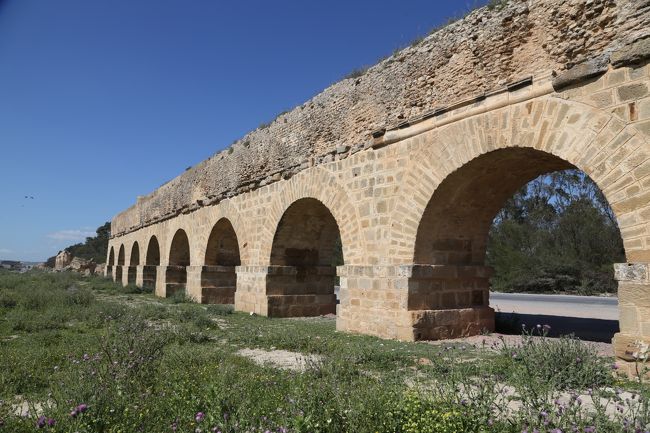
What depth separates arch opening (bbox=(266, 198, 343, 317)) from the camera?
406 inches

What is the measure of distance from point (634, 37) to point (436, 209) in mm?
3062

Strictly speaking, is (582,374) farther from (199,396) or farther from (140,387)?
(140,387)

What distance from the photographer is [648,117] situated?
14.1 feet

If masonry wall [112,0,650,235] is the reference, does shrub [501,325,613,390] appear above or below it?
below

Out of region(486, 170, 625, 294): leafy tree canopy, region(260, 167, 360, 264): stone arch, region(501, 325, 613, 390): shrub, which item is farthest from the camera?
region(486, 170, 625, 294): leafy tree canopy

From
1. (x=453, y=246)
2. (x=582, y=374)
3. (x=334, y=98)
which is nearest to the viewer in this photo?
(x=582, y=374)

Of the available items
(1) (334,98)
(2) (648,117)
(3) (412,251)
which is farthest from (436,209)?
(1) (334,98)

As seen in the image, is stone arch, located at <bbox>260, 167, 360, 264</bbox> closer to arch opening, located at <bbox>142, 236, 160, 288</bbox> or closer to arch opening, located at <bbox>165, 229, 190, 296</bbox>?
arch opening, located at <bbox>165, 229, 190, 296</bbox>

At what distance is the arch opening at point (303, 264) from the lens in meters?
10.3

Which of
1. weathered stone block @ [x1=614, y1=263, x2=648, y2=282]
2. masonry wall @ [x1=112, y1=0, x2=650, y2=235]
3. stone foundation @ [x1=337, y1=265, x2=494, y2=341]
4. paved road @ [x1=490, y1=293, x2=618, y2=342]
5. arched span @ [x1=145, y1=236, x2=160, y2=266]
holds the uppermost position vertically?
masonry wall @ [x1=112, y1=0, x2=650, y2=235]

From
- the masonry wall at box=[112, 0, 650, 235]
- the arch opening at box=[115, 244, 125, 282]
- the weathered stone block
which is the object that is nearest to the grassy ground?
the weathered stone block

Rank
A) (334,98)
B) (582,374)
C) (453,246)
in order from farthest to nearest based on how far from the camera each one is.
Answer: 1. (334,98)
2. (453,246)
3. (582,374)

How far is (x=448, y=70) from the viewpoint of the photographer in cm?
664

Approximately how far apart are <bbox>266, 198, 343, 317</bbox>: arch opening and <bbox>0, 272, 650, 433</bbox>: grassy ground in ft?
11.5
